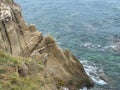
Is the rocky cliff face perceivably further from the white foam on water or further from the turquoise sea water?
the turquoise sea water

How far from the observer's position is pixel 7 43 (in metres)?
30.5

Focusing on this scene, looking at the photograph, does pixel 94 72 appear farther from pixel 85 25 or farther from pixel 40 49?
pixel 85 25

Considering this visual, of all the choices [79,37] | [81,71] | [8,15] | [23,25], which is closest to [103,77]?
[81,71]

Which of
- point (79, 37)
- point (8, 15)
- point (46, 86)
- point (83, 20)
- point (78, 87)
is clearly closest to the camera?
point (46, 86)

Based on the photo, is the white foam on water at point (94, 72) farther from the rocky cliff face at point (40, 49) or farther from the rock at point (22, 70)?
the rock at point (22, 70)

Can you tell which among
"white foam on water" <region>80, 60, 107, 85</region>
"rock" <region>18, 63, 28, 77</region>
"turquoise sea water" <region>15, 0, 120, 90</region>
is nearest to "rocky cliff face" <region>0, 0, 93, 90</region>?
"white foam on water" <region>80, 60, 107, 85</region>

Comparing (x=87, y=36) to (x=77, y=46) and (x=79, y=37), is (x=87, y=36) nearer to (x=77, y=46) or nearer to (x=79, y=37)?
(x=79, y=37)

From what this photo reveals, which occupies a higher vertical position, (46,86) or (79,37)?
(46,86)

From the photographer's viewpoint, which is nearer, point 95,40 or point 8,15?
point 8,15

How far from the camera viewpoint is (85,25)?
2229 inches

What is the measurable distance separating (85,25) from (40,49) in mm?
25216

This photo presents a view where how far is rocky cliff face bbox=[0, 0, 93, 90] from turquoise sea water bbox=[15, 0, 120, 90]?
349 cm

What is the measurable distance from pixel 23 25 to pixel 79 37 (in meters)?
18.7

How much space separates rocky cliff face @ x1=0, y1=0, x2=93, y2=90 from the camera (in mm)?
30797
